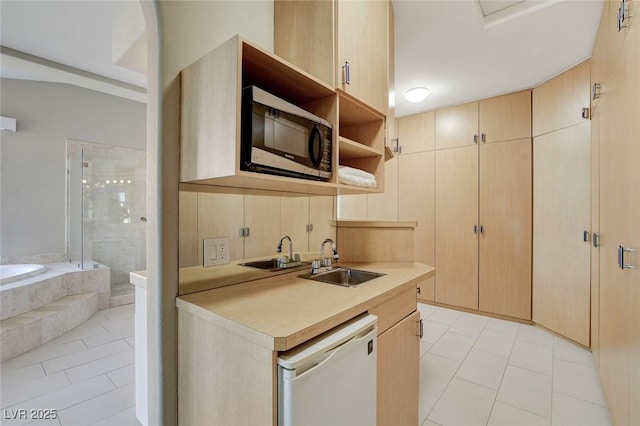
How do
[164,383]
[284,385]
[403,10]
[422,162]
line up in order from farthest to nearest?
[422,162] → [403,10] → [164,383] → [284,385]

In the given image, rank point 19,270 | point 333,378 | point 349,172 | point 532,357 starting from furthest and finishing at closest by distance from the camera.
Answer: point 19,270, point 532,357, point 349,172, point 333,378

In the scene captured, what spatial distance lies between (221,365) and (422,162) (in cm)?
359

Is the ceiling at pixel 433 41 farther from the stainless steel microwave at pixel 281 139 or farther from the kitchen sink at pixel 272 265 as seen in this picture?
the kitchen sink at pixel 272 265

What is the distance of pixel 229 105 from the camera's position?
0.99 m

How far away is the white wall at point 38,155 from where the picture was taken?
3322 mm

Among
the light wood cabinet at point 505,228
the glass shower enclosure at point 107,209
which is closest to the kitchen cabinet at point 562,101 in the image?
the light wood cabinet at point 505,228

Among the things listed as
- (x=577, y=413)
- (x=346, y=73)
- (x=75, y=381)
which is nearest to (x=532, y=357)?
(x=577, y=413)

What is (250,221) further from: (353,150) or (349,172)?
(353,150)

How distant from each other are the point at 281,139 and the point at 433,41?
1.99 m

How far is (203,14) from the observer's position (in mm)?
1340

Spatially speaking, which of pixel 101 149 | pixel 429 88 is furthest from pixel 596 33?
pixel 101 149

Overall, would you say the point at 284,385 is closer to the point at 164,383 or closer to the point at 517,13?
the point at 164,383

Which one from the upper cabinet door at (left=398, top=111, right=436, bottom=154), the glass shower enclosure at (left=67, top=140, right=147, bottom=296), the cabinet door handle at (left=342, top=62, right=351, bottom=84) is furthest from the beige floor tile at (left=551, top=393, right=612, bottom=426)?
the glass shower enclosure at (left=67, top=140, right=147, bottom=296)

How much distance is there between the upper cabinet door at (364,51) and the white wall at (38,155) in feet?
12.8
